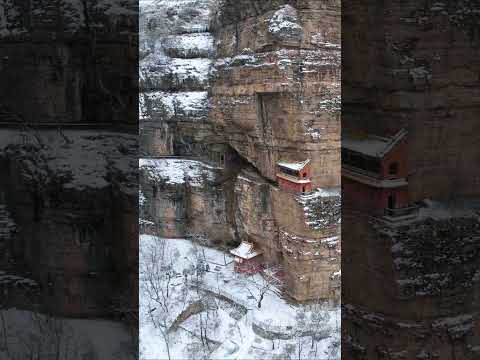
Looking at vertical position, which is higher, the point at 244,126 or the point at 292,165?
the point at 244,126

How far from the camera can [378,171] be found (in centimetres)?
103

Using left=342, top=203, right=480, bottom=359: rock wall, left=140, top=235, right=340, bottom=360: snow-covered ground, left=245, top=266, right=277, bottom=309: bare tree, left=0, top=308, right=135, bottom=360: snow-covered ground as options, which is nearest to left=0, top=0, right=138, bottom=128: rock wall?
left=0, top=308, right=135, bottom=360: snow-covered ground

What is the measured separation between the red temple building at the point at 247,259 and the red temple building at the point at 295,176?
99cm

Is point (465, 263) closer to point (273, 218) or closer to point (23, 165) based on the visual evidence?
point (23, 165)

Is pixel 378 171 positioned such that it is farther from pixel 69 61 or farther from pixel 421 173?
pixel 69 61

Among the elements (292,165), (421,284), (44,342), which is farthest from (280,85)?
(44,342)

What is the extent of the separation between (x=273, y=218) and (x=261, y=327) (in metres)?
2.39

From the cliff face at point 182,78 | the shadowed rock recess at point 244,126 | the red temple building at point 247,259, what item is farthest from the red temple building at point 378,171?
the cliff face at point 182,78

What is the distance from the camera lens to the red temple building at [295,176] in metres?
5.15

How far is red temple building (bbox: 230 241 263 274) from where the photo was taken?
586cm

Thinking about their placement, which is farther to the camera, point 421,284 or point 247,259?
point 247,259

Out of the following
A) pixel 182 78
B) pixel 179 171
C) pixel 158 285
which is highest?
pixel 182 78

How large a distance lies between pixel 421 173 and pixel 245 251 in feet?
16.7

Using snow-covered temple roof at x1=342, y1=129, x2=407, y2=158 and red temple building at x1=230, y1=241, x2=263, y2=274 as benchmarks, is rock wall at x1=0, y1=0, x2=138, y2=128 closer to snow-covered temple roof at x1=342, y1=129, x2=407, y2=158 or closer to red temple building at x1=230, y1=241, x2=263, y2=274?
snow-covered temple roof at x1=342, y1=129, x2=407, y2=158
